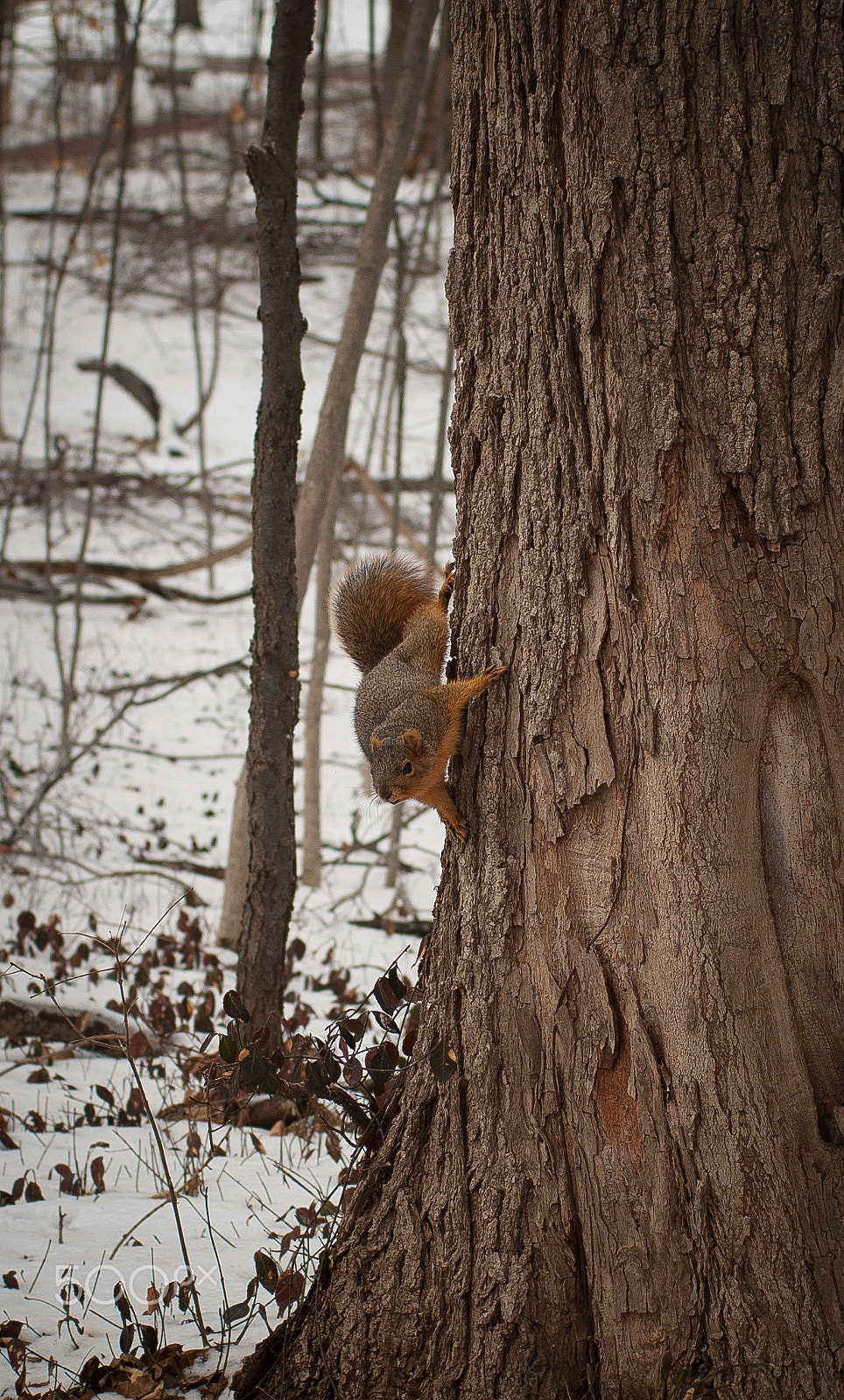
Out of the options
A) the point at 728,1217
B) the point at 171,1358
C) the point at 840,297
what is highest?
the point at 840,297

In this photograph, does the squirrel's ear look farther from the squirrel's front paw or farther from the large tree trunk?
the squirrel's front paw

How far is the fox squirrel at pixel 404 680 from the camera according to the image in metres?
1.94

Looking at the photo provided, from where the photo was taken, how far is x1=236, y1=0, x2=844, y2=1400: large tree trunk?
1537 millimetres

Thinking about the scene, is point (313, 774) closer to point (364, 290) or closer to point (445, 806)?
point (364, 290)

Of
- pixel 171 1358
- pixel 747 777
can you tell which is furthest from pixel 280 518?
pixel 171 1358

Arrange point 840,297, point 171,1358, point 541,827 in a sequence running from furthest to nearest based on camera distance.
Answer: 1. point 171,1358
2. point 541,827
3. point 840,297

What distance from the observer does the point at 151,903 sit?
542cm

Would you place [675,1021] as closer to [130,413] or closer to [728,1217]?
[728,1217]

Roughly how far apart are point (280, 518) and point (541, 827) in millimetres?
1798

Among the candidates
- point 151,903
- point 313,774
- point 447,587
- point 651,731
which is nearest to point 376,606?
point 447,587

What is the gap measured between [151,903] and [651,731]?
4348mm

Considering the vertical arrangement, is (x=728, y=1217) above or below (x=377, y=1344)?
above

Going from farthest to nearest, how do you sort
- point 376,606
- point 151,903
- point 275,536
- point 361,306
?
point 151,903 < point 361,306 < point 275,536 < point 376,606

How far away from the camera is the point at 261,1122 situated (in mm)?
3332
